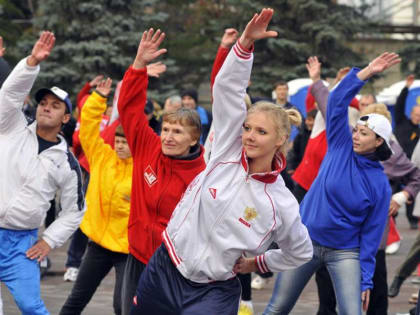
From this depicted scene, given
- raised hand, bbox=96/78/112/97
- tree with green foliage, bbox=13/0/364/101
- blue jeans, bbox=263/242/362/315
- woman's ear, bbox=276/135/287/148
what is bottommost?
tree with green foliage, bbox=13/0/364/101

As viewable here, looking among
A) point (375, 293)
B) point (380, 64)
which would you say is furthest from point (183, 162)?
point (375, 293)

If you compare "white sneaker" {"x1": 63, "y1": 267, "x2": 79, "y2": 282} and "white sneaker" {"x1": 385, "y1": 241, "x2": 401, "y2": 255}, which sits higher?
"white sneaker" {"x1": 63, "y1": 267, "x2": 79, "y2": 282}

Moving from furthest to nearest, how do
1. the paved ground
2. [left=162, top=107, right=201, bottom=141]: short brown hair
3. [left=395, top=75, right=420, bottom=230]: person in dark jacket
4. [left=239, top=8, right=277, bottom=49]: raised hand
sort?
[left=395, top=75, right=420, bottom=230]: person in dark jacket → the paved ground → [left=162, top=107, right=201, bottom=141]: short brown hair → [left=239, top=8, right=277, bottom=49]: raised hand

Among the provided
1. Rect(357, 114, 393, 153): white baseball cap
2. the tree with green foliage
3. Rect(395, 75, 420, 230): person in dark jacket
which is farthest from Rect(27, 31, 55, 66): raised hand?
the tree with green foliage

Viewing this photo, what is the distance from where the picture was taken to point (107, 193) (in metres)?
7.48

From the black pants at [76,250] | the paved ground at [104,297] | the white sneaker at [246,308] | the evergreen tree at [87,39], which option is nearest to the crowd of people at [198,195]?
the white sneaker at [246,308]

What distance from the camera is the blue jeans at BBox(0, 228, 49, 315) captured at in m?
6.36

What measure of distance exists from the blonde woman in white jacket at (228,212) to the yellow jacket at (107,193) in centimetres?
227

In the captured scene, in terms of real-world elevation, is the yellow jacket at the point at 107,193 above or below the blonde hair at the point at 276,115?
below

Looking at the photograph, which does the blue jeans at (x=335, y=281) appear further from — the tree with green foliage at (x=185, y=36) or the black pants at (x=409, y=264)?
the tree with green foliage at (x=185, y=36)

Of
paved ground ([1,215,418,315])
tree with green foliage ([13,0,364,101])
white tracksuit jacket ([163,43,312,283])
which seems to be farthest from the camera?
tree with green foliage ([13,0,364,101])

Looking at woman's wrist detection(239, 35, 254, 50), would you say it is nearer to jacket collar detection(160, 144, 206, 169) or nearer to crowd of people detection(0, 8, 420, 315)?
crowd of people detection(0, 8, 420, 315)

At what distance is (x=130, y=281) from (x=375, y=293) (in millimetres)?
2686

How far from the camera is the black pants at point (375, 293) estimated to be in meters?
7.99
